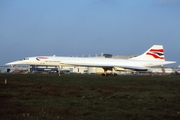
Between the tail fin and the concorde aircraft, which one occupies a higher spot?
the tail fin

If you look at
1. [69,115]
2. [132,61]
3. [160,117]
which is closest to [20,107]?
[69,115]

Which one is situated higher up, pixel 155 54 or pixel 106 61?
pixel 155 54

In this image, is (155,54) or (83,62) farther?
(155,54)

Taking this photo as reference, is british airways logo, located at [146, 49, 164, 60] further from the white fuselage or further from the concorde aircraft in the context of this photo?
the white fuselage

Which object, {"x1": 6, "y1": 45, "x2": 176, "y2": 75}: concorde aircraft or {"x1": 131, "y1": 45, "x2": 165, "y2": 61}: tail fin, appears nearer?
{"x1": 6, "y1": 45, "x2": 176, "y2": 75}: concorde aircraft

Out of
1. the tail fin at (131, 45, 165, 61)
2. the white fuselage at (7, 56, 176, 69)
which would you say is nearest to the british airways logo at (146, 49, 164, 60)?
the tail fin at (131, 45, 165, 61)

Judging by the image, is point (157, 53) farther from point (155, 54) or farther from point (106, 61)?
point (106, 61)

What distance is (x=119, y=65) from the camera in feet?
221

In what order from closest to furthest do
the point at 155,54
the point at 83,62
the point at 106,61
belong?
the point at 83,62, the point at 106,61, the point at 155,54

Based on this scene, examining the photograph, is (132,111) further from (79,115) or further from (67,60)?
(67,60)

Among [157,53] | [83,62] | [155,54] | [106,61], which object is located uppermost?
[157,53]

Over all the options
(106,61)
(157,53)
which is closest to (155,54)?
(157,53)

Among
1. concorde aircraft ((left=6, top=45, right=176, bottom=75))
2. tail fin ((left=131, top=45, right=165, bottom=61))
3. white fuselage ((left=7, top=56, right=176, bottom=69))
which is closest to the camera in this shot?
white fuselage ((left=7, top=56, right=176, bottom=69))

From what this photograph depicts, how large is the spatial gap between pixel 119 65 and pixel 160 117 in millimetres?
56045
